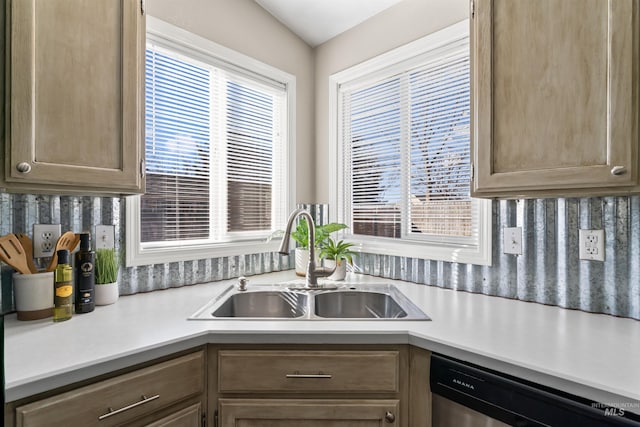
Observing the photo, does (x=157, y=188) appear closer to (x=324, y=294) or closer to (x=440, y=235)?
(x=324, y=294)

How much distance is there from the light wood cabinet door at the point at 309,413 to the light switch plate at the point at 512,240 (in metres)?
0.87

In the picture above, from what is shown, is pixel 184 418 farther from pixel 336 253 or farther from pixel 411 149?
pixel 411 149

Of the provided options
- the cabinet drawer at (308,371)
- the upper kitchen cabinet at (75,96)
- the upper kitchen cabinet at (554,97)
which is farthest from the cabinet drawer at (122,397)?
the upper kitchen cabinet at (554,97)

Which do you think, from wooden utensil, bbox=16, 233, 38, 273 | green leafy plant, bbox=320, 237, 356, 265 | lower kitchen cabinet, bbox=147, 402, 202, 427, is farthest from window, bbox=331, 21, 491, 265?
wooden utensil, bbox=16, 233, 38, 273

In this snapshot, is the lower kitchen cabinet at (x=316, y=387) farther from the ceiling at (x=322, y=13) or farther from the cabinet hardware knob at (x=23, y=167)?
the ceiling at (x=322, y=13)

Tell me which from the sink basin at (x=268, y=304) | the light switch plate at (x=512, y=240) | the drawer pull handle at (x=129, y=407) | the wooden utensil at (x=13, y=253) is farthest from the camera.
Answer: the sink basin at (x=268, y=304)

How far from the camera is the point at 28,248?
1246 millimetres

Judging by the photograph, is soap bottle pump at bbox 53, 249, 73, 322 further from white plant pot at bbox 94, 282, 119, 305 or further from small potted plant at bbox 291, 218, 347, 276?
small potted plant at bbox 291, 218, 347, 276

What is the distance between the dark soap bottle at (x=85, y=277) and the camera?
1272 millimetres

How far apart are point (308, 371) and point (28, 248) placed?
1.15m

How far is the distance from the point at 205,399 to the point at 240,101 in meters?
1.63

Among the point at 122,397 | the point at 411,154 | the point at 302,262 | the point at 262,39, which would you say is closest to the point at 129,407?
the point at 122,397

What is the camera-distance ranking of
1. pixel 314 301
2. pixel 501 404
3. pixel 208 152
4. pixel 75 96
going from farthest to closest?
pixel 208 152 → pixel 314 301 → pixel 75 96 → pixel 501 404

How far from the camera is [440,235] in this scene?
1791 millimetres
